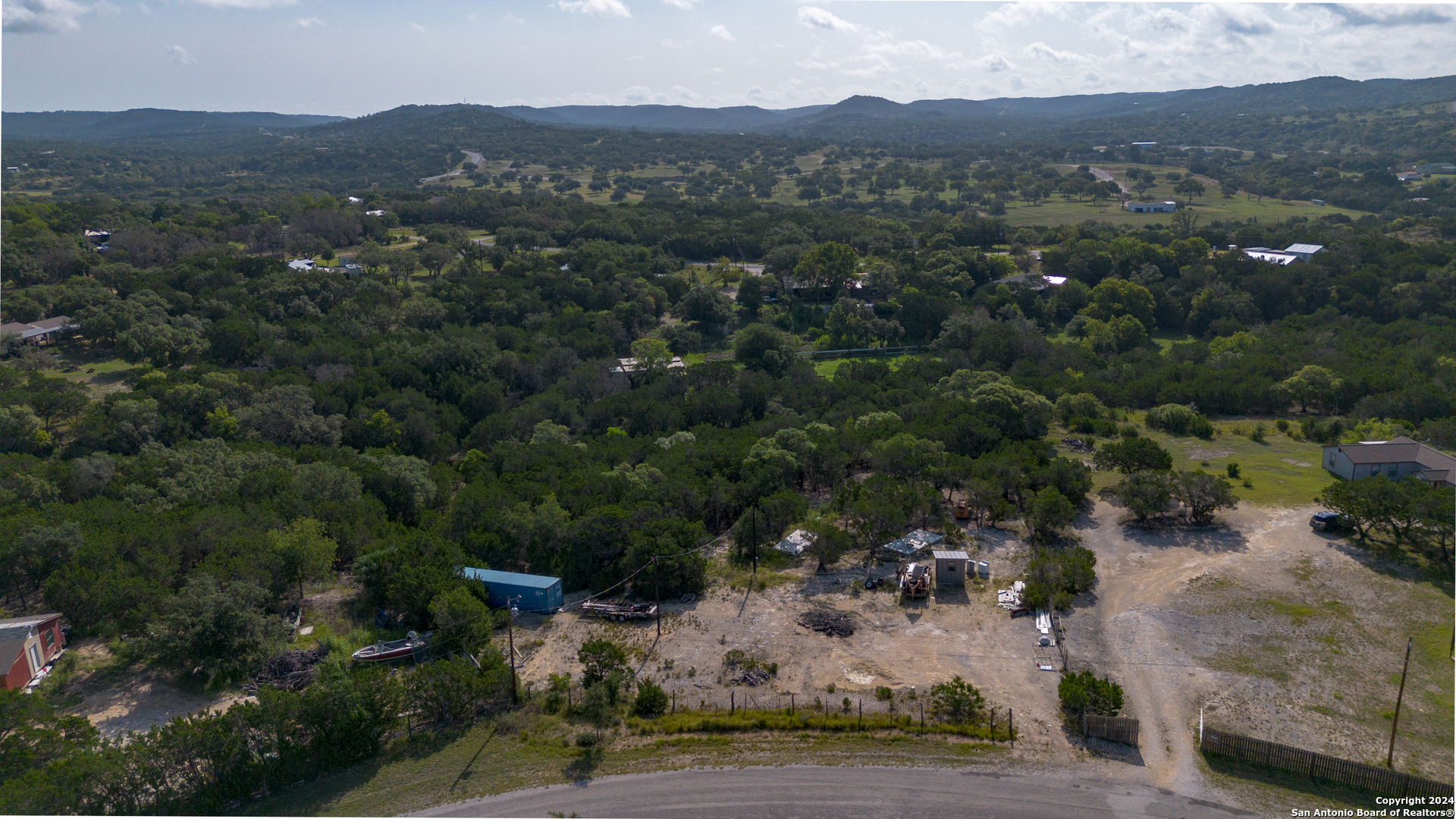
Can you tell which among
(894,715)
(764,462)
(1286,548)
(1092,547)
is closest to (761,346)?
(764,462)

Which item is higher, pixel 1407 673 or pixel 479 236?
pixel 479 236

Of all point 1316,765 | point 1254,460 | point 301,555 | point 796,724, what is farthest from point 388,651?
point 1254,460

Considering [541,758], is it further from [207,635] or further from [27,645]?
[27,645]

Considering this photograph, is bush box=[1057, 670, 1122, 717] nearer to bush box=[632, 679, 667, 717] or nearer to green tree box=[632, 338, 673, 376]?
bush box=[632, 679, 667, 717]

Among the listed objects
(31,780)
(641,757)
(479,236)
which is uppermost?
(479,236)

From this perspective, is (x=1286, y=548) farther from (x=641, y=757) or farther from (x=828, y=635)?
(x=641, y=757)

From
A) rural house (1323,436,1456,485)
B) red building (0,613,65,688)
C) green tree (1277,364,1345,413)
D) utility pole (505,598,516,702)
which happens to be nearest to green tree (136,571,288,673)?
red building (0,613,65,688)
